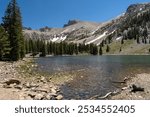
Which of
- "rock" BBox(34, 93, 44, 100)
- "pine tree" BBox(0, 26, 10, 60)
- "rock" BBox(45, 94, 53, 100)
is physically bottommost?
"rock" BBox(45, 94, 53, 100)

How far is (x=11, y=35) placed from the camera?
288 ft

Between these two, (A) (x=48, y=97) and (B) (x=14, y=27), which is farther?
(B) (x=14, y=27)

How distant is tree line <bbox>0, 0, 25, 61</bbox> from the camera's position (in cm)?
8104

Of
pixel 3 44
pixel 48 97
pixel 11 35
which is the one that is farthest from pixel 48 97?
pixel 11 35

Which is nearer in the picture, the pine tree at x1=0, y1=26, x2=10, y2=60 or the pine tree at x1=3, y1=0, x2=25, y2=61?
the pine tree at x1=0, y1=26, x2=10, y2=60

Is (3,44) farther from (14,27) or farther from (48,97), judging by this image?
(48,97)

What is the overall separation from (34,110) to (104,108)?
13.8 feet

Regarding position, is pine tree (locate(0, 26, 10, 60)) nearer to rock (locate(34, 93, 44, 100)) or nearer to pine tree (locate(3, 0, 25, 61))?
pine tree (locate(3, 0, 25, 61))

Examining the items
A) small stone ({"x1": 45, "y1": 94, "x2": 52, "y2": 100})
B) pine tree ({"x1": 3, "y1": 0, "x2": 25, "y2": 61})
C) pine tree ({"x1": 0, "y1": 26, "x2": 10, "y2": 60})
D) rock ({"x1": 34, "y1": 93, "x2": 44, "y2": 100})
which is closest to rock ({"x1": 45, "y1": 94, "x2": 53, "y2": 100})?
small stone ({"x1": 45, "y1": 94, "x2": 52, "y2": 100})

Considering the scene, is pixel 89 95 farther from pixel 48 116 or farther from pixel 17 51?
pixel 17 51

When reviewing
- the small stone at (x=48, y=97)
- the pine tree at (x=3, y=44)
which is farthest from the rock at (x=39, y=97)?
the pine tree at (x=3, y=44)

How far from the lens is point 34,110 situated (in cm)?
1662

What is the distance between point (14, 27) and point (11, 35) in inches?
106

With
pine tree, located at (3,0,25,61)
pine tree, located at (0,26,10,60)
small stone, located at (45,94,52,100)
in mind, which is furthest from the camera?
pine tree, located at (3,0,25,61)
